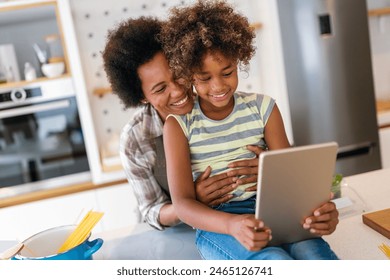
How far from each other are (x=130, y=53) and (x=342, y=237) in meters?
0.60

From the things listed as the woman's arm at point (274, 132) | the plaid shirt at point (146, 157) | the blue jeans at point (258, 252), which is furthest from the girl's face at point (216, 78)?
the plaid shirt at point (146, 157)

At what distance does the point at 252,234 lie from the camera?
24.8 inches

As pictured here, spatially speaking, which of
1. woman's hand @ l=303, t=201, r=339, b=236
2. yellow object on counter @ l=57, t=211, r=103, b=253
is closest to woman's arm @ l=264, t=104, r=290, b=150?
woman's hand @ l=303, t=201, r=339, b=236

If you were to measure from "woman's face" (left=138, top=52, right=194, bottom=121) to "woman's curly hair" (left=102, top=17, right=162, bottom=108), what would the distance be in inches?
0.9

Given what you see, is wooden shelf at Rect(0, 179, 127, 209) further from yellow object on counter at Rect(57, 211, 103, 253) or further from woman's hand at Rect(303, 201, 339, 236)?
woman's hand at Rect(303, 201, 339, 236)

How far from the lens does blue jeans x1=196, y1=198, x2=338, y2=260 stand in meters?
0.65

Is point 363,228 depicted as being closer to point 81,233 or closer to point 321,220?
point 321,220

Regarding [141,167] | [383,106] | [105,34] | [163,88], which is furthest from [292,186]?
[383,106]

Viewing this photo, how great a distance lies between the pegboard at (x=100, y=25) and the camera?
224cm

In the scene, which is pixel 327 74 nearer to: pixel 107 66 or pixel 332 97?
pixel 332 97

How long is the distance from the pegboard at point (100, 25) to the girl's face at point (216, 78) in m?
1.39

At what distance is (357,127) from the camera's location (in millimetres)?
2186

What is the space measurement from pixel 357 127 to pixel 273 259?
5.66ft
